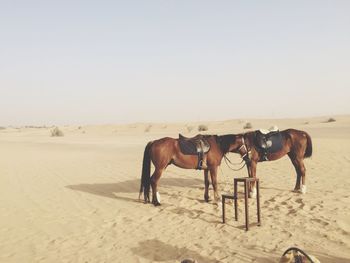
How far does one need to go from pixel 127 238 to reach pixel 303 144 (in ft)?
21.0

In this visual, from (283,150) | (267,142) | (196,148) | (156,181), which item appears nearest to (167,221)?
(156,181)

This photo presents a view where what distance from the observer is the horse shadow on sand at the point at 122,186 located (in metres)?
12.3

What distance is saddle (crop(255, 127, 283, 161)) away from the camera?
425 inches

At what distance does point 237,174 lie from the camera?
1516cm

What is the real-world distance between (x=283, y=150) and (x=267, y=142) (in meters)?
0.65

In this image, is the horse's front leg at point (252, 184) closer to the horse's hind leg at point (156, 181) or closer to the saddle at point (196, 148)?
the saddle at point (196, 148)

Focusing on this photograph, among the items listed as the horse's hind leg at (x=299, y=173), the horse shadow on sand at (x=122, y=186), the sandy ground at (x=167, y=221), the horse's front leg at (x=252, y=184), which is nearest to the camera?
the sandy ground at (x=167, y=221)

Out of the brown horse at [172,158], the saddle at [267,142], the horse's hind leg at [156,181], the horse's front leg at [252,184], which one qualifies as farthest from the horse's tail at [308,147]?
the horse's hind leg at [156,181]

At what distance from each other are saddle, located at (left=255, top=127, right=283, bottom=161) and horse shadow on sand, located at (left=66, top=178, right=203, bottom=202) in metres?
2.94

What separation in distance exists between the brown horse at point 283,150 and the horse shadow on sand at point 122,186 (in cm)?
274

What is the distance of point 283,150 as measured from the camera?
36.4 feet

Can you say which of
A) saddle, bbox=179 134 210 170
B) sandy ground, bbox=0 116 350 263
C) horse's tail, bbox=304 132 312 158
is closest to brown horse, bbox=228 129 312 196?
horse's tail, bbox=304 132 312 158

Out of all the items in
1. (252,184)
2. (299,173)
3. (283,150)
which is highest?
(283,150)

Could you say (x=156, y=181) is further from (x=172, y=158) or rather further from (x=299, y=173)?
(x=299, y=173)
